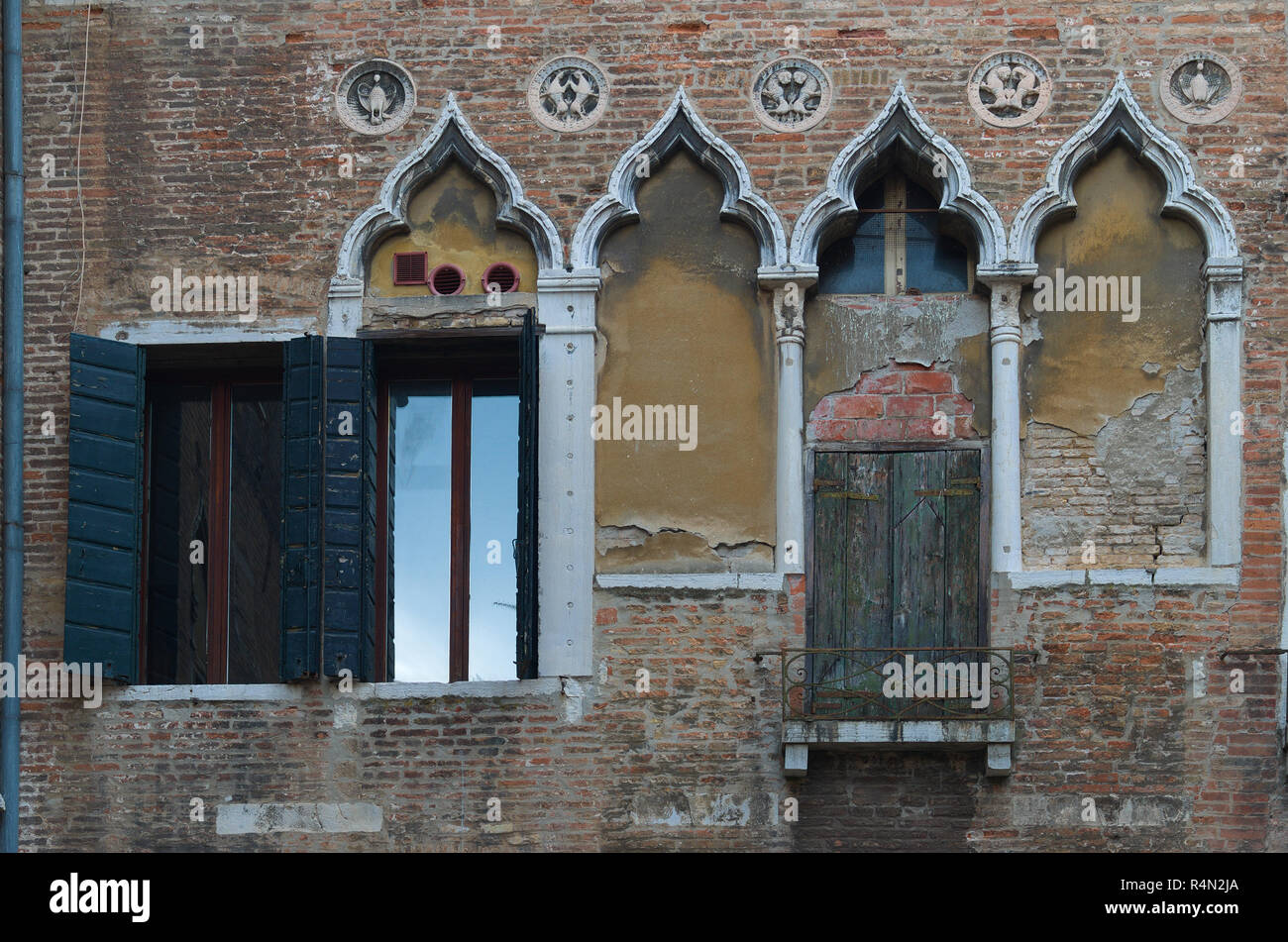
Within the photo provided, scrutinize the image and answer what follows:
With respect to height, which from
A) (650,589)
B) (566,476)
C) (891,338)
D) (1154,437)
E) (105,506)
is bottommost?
(650,589)

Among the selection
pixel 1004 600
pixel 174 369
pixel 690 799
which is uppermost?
pixel 174 369

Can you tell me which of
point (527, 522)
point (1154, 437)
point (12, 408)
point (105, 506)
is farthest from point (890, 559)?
point (12, 408)

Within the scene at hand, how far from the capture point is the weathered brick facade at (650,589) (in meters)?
14.5

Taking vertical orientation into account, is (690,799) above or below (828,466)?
below

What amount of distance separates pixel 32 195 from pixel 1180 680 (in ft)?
24.4

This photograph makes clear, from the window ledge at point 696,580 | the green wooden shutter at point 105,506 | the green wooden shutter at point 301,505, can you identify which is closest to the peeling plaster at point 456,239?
the green wooden shutter at point 301,505

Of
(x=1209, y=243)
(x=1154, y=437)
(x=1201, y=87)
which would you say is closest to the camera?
(x=1154, y=437)

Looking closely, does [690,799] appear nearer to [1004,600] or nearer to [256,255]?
[1004,600]

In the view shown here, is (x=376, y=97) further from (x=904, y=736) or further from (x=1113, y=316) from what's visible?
(x=904, y=736)

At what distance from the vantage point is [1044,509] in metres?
14.9

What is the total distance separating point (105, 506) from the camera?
15.2 meters

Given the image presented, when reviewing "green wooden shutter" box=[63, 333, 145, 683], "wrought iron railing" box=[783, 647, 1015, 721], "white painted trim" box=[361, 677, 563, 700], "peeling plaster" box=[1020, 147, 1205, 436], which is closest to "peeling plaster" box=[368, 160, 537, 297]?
"green wooden shutter" box=[63, 333, 145, 683]

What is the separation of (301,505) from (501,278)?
1831 millimetres

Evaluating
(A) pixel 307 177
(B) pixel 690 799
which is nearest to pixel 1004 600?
(B) pixel 690 799
